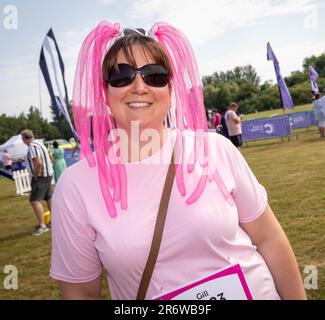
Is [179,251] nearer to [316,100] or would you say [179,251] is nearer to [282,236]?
[282,236]

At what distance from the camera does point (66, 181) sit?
1503 millimetres

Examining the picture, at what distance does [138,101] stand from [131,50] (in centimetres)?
22

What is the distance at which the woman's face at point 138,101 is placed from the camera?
5.09ft

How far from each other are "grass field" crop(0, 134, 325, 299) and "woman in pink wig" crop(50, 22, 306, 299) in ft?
6.97

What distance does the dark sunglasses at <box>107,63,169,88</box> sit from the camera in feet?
5.09

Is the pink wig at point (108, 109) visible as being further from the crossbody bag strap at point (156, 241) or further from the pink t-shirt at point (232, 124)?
the pink t-shirt at point (232, 124)

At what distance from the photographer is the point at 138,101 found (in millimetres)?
1559

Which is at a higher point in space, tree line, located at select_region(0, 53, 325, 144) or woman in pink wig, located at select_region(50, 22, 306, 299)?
tree line, located at select_region(0, 53, 325, 144)

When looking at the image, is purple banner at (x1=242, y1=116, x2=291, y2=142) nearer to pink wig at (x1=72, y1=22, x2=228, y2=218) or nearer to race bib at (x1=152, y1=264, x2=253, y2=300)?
pink wig at (x1=72, y1=22, x2=228, y2=218)

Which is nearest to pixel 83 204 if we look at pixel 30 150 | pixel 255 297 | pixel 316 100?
pixel 255 297

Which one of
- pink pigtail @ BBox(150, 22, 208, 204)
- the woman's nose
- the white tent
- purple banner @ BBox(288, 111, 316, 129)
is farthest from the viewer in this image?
the white tent

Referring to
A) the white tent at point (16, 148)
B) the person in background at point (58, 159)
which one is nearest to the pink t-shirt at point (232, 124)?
the person in background at point (58, 159)

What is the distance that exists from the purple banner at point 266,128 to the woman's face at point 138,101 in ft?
49.8

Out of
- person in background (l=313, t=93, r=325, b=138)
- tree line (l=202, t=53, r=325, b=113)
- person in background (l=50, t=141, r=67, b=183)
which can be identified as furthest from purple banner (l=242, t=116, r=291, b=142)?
tree line (l=202, t=53, r=325, b=113)
